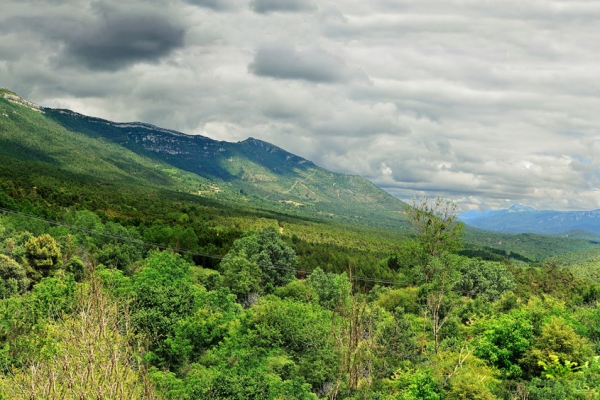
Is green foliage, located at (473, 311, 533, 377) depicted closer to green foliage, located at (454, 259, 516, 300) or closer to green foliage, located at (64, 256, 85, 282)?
green foliage, located at (64, 256, 85, 282)

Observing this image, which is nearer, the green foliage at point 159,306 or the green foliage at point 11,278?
the green foliage at point 159,306

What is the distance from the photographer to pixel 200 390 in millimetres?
27922

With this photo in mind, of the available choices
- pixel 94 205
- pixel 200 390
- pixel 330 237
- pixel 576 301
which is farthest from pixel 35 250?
pixel 330 237

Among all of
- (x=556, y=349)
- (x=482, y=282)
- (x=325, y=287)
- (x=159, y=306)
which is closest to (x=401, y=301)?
(x=325, y=287)

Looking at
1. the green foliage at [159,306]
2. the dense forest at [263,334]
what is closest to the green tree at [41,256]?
the dense forest at [263,334]

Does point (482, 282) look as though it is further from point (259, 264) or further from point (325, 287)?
point (259, 264)

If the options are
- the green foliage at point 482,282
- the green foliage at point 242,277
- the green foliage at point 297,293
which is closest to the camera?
the green foliage at point 297,293

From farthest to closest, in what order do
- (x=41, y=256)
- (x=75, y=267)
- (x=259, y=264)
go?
(x=259, y=264)
(x=75, y=267)
(x=41, y=256)

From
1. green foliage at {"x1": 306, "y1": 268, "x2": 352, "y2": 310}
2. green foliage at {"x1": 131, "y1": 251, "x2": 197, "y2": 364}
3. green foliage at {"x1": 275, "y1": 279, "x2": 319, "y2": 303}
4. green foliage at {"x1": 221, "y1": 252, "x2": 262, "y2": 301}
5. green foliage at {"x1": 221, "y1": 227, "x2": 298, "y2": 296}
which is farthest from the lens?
green foliage at {"x1": 306, "y1": 268, "x2": 352, "y2": 310}

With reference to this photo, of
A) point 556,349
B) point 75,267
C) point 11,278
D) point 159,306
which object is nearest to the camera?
point 556,349

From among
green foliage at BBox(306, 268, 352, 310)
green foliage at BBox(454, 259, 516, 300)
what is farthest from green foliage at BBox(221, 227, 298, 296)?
green foliage at BBox(454, 259, 516, 300)

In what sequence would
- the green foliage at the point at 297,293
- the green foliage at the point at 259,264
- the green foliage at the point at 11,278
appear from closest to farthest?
the green foliage at the point at 11,278
the green foliage at the point at 297,293
the green foliage at the point at 259,264

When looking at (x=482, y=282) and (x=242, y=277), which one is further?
(x=482, y=282)

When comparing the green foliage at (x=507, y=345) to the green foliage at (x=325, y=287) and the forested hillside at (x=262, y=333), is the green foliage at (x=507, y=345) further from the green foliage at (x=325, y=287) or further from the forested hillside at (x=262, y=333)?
the green foliage at (x=325, y=287)
